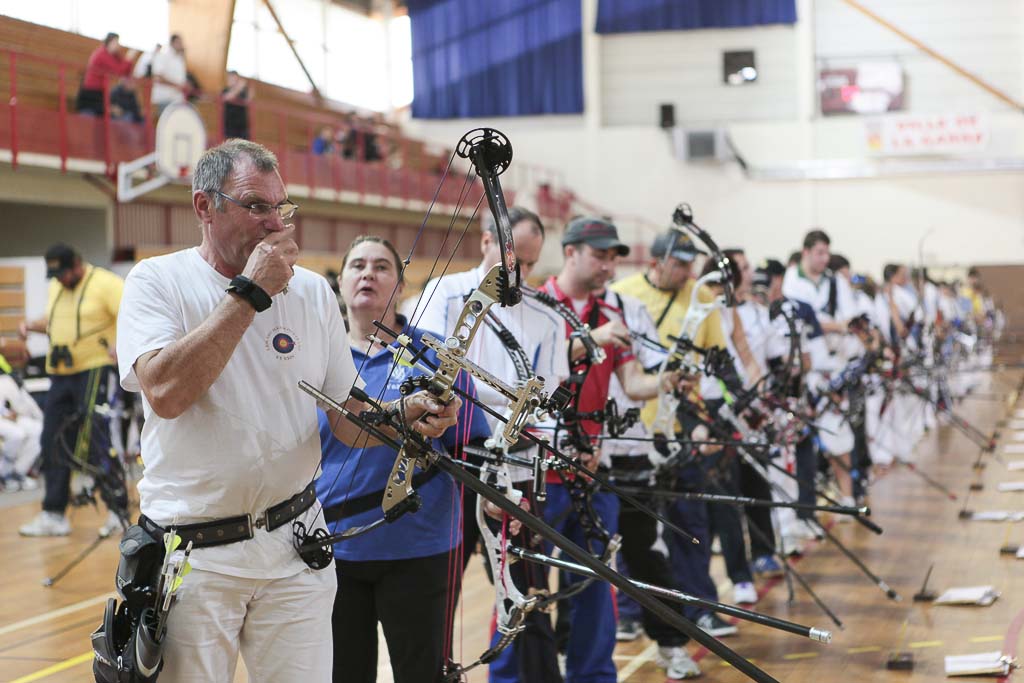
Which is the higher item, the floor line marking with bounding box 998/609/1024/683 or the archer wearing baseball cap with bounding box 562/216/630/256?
the archer wearing baseball cap with bounding box 562/216/630/256

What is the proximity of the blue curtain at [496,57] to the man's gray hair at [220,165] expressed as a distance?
815 inches

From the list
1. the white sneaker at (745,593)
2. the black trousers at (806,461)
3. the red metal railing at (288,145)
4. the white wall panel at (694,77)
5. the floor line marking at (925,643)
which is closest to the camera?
the floor line marking at (925,643)

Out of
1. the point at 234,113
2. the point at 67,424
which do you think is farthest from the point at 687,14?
the point at 67,424

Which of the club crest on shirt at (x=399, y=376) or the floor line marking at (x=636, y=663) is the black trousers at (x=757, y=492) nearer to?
the floor line marking at (x=636, y=663)

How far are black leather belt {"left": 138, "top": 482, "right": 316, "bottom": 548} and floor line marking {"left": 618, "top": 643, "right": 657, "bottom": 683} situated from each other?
7.87 ft

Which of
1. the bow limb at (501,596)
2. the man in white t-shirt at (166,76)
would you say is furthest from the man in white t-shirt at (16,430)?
the bow limb at (501,596)

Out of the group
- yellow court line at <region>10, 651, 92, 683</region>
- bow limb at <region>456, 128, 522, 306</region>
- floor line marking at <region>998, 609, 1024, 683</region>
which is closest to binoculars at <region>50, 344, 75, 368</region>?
yellow court line at <region>10, 651, 92, 683</region>

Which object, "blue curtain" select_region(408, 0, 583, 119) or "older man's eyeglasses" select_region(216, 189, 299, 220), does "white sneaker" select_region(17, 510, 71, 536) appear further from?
"blue curtain" select_region(408, 0, 583, 119)

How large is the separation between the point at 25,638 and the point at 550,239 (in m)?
18.0

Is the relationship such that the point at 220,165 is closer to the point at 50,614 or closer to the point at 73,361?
the point at 50,614

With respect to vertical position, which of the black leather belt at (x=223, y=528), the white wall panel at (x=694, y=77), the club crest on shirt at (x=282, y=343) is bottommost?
the black leather belt at (x=223, y=528)

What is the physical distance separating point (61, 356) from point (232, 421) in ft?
17.4

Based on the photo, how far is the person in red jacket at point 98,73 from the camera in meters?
11.3

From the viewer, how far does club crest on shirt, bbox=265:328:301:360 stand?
2.26 metres
